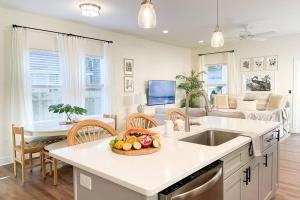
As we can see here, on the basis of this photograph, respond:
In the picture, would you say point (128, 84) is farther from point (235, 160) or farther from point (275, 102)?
point (235, 160)

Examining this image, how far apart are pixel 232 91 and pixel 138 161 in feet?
21.6

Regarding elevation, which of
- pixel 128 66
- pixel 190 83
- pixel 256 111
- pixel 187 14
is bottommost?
Answer: pixel 256 111

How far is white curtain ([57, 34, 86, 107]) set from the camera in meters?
4.44

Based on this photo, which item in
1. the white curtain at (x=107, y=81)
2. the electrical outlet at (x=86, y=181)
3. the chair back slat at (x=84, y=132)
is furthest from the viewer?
→ the white curtain at (x=107, y=81)

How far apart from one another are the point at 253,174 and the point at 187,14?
3234 millimetres

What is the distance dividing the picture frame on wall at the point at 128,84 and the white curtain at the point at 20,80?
2383 millimetres

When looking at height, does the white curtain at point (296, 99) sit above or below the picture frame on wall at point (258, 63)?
below

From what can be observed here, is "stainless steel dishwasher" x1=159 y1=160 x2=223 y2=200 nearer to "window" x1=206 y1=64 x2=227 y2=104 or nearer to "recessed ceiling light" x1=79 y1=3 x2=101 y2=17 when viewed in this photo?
"recessed ceiling light" x1=79 y1=3 x2=101 y2=17

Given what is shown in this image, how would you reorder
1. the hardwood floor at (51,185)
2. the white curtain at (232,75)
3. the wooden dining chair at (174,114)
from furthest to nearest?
the white curtain at (232,75)
the wooden dining chair at (174,114)
the hardwood floor at (51,185)

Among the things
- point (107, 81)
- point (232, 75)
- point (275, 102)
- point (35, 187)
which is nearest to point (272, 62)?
point (232, 75)

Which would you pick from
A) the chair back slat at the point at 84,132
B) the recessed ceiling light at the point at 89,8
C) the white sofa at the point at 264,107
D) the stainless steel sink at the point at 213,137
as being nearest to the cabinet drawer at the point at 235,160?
the stainless steel sink at the point at 213,137

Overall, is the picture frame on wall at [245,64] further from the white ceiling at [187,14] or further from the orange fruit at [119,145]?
the orange fruit at [119,145]

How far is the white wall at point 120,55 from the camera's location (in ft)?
12.6

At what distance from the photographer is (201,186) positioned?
1.19 metres
